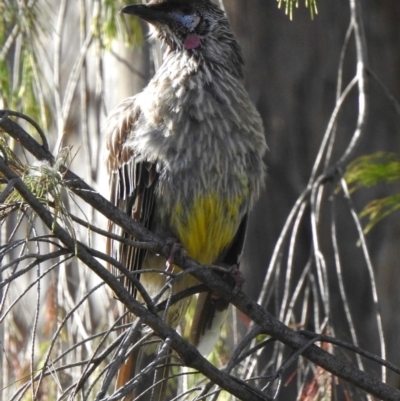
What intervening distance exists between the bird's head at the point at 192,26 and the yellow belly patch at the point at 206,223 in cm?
70

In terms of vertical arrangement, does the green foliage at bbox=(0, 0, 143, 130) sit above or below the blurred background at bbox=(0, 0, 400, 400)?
above

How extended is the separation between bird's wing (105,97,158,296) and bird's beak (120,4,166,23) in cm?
35

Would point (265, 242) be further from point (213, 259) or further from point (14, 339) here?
point (14, 339)

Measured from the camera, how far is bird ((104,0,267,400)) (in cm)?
337

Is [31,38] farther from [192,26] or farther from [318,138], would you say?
[318,138]

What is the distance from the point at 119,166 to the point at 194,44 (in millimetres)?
625

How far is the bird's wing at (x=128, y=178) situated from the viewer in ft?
11.3

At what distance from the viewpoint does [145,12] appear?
3.66m

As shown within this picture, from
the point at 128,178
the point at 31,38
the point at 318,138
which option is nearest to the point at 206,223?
the point at 128,178

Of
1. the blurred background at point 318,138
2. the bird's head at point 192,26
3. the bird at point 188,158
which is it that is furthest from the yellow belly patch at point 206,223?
the blurred background at point 318,138

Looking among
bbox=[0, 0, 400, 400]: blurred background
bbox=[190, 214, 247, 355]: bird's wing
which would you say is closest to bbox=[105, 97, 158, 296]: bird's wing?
bbox=[190, 214, 247, 355]: bird's wing

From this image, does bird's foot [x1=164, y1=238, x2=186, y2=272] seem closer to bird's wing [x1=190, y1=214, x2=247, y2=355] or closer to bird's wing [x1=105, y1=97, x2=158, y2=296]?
bird's wing [x1=105, y1=97, x2=158, y2=296]

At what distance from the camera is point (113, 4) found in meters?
3.97

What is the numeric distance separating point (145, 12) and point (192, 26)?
24 centimetres
